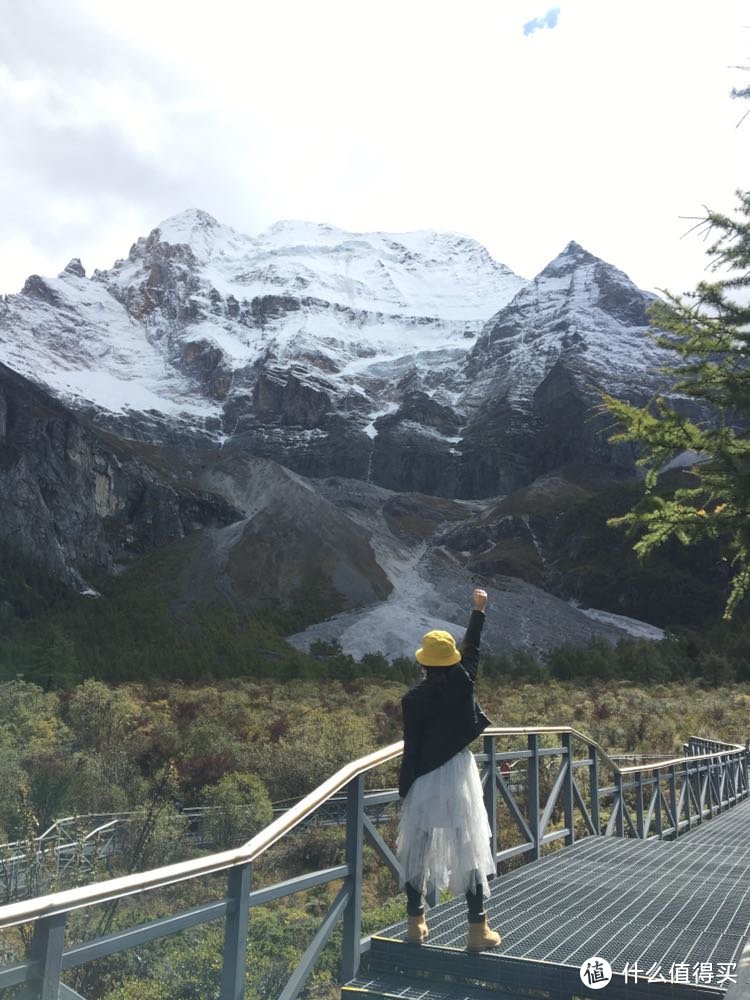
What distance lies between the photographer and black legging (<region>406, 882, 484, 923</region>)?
3881 millimetres

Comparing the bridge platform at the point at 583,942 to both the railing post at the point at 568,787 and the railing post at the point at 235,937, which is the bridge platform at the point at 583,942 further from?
the railing post at the point at 568,787

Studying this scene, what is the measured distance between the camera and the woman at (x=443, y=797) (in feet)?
12.7

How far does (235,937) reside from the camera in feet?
10.2

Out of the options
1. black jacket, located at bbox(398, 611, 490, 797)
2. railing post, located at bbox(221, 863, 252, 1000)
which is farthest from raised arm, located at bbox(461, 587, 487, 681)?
railing post, located at bbox(221, 863, 252, 1000)

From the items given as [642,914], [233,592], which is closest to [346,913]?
[642,914]

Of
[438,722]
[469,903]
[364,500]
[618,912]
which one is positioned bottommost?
[618,912]

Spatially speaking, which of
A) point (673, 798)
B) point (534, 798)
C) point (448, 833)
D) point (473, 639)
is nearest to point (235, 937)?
point (448, 833)

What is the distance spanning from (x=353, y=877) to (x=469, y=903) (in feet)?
1.92

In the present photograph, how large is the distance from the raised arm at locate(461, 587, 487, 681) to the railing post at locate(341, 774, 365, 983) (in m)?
0.80

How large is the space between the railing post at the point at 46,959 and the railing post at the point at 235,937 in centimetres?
95

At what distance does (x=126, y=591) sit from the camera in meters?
101

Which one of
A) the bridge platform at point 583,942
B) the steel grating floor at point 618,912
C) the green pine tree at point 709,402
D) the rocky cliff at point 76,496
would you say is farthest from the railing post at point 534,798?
the rocky cliff at point 76,496

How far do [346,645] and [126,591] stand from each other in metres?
41.5

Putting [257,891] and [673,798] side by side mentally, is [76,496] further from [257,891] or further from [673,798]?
[257,891]
